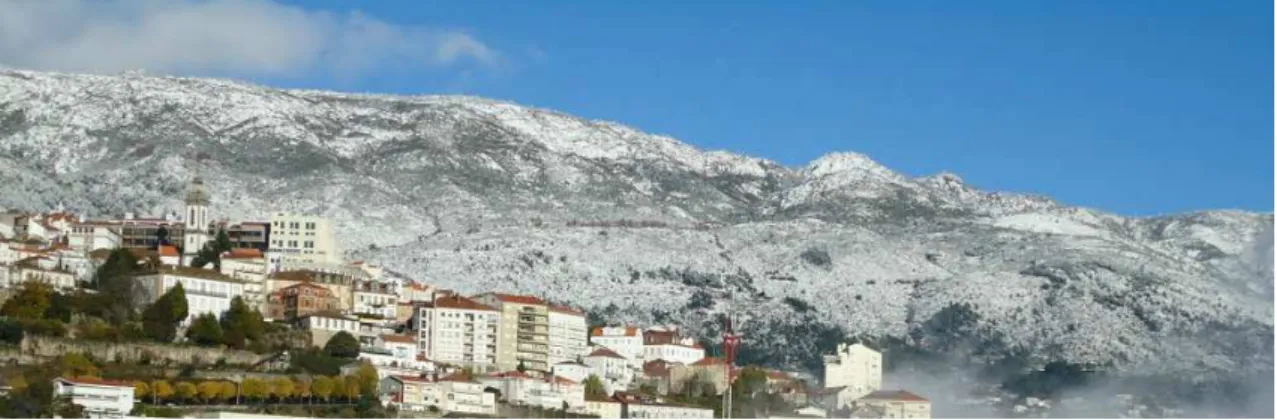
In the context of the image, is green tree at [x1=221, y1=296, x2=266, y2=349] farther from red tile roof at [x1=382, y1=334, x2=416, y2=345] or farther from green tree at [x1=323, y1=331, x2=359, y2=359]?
red tile roof at [x1=382, y1=334, x2=416, y2=345]

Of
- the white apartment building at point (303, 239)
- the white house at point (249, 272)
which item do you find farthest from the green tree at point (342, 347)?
the white apartment building at point (303, 239)

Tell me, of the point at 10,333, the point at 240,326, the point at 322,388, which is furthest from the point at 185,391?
the point at 240,326

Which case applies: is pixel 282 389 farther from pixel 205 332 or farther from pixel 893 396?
pixel 893 396

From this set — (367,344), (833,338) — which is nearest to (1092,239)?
(833,338)

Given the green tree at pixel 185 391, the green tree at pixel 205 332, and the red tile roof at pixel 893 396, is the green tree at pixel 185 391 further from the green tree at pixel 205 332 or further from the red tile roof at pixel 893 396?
the red tile roof at pixel 893 396

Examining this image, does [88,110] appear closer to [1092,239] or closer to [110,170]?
[110,170]
